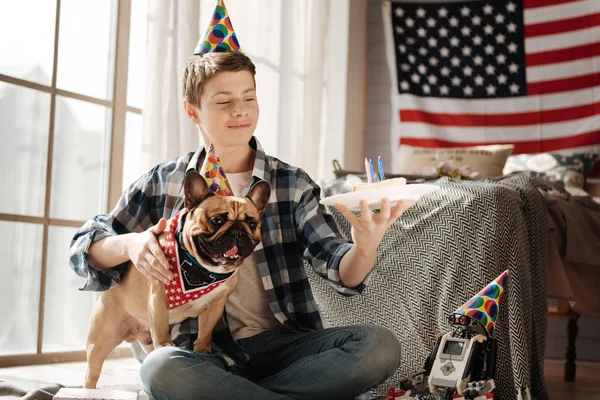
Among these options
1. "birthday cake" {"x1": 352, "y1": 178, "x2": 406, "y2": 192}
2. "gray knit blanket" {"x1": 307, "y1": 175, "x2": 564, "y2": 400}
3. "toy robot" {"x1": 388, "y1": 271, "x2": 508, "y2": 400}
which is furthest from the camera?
"gray knit blanket" {"x1": 307, "y1": 175, "x2": 564, "y2": 400}

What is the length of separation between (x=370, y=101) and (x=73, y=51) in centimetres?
265

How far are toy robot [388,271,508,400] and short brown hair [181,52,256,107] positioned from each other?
751 mm

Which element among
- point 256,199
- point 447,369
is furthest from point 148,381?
point 447,369

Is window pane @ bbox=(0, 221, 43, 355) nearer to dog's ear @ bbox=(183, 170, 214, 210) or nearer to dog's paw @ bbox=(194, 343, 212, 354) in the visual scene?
dog's paw @ bbox=(194, 343, 212, 354)

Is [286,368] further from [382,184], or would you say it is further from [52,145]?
[52,145]

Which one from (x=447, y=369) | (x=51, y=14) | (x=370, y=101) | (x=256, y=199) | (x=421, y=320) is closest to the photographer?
(x=256, y=199)

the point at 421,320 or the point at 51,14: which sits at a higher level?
the point at 51,14

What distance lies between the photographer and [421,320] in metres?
2.17

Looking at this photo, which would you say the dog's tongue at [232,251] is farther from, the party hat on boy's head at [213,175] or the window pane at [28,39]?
the window pane at [28,39]

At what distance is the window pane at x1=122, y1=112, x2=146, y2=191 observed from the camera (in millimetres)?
3301

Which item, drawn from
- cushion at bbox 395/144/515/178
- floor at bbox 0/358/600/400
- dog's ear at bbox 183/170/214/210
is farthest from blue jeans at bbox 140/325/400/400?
cushion at bbox 395/144/515/178

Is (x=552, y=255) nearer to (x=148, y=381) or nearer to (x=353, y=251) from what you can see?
(x=353, y=251)

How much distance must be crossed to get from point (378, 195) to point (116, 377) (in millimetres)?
1424

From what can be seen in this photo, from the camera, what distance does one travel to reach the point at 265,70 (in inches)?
153
